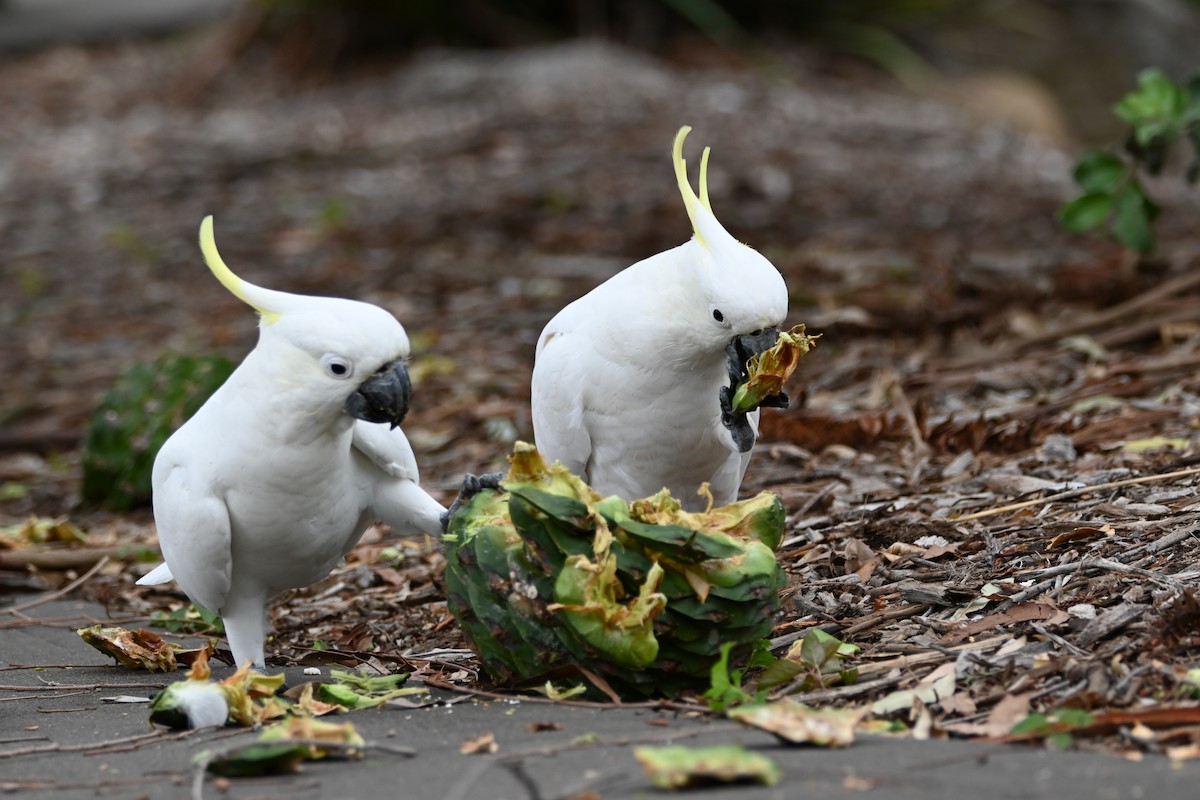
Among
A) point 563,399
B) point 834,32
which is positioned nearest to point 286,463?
point 563,399

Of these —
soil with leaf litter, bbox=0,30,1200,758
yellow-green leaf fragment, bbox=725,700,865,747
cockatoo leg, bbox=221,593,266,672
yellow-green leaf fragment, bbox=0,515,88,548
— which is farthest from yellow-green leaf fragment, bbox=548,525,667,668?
yellow-green leaf fragment, bbox=0,515,88,548

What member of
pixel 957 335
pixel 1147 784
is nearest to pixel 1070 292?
A: pixel 957 335

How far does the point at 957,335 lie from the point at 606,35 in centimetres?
708

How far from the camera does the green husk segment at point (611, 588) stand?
8.80 feet

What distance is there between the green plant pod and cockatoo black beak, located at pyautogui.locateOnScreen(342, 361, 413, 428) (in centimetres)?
250

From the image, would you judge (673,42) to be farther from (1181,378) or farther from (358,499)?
(358,499)

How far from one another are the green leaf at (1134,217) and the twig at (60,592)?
383 centimetres

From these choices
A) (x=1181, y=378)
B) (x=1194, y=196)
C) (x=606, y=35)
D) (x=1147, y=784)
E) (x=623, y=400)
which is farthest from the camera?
(x=606, y=35)

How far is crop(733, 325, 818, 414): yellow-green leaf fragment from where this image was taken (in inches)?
118

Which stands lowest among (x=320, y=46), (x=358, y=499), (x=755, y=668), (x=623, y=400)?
(x=755, y=668)

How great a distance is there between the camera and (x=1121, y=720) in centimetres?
234

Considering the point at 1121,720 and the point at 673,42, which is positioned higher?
the point at 673,42

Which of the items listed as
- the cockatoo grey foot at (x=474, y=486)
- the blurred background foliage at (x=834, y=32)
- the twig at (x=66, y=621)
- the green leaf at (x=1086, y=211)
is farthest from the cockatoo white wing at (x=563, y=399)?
the blurred background foliage at (x=834, y=32)

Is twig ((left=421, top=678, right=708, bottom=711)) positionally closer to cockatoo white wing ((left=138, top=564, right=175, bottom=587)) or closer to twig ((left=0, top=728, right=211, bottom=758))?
twig ((left=0, top=728, right=211, bottom=758))
